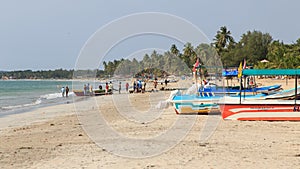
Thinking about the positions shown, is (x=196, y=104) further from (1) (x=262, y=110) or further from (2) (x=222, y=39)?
(2) (x=222, y=39)

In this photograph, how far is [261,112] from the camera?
13.0 metres

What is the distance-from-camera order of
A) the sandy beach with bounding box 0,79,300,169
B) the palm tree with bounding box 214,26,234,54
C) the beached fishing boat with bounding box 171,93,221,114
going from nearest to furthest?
the sandy beach with bounding box 0,79,300,169 → the beached fishing boat with bounding box 171,93,221,114 → the palm tree with bounding box 214,26,234,54

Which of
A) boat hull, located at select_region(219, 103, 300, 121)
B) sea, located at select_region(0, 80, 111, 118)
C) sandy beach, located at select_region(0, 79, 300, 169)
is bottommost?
sea, located at select_region(0, 80, 111, 118)

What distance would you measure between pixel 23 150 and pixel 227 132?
5325mm

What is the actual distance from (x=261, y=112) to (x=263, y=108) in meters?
0.15

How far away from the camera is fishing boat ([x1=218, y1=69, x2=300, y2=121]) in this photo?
42.1ft

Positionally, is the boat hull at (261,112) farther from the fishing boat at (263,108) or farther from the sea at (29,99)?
the sea at (29,99)

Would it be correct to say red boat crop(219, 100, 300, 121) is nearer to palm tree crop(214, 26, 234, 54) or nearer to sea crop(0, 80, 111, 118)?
sea crop(0, 80, 111, 118)

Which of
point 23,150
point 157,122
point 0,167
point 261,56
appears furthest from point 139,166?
→ point 261,56

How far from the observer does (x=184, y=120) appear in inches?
527

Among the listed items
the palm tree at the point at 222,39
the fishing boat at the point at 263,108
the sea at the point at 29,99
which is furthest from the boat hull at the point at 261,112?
the palm tree at the point at 222,39

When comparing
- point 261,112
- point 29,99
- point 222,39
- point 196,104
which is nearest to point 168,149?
point 261,112

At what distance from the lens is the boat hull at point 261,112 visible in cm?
1282

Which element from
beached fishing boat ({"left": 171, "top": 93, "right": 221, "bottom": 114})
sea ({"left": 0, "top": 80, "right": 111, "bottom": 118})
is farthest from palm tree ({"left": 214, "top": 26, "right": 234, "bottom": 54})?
beached fishing boat ({"left": 171, "top": 93, "right": 221, "bottom": 114})
